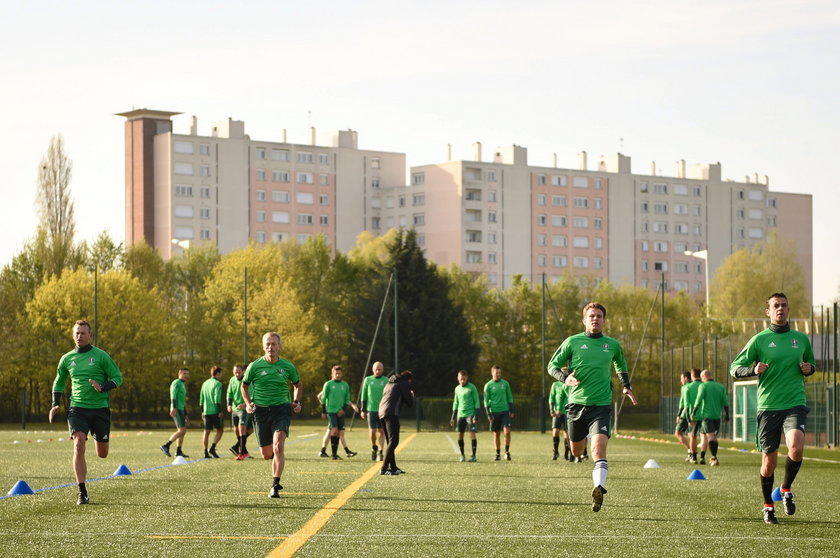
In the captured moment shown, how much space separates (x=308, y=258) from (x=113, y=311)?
21.9 meters

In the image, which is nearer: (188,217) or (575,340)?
(575,340)

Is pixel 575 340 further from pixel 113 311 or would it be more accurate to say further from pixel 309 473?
pixel 113 311

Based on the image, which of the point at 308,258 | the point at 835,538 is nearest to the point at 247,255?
the point at 308,258

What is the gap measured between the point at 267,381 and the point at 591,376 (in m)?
4.69

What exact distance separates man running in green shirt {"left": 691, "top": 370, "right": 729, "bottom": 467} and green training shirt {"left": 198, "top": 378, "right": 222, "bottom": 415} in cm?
964

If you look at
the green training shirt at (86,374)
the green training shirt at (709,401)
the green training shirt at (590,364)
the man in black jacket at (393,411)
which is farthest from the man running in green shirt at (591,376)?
the green training shirt at (709,401)

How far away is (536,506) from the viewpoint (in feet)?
48.9

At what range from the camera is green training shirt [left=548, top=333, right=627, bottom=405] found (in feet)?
44.0

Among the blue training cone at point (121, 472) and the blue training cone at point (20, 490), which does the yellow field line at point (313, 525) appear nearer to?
the blue training cone at point (20, 490)

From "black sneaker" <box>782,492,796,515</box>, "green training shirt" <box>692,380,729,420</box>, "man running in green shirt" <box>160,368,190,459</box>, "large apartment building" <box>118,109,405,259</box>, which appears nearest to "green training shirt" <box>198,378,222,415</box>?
"man running in green shirt" <box>160,368,190,459</box>

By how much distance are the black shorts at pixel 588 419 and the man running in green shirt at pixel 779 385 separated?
131 cm

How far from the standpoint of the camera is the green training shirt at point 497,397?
27391 mm

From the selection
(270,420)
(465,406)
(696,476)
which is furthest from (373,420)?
(270,420)

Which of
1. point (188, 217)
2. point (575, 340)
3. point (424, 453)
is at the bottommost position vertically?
point (424, 453)
